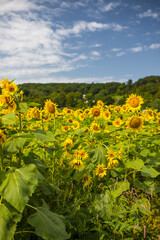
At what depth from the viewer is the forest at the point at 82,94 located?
1476cm

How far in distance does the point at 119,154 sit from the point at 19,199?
223 centimetres

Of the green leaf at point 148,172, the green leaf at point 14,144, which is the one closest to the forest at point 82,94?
the green leaf at point 14,144

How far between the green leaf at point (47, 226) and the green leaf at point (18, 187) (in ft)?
1.11

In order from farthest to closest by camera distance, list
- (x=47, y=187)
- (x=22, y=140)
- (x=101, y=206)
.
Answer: (x=101, y=206) < (x=47, y=187) < (x=22, y=140)

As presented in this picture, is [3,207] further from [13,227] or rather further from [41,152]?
[41,152]

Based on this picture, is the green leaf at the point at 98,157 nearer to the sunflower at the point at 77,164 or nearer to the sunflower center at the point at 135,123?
the sunflower at the point at 77,164

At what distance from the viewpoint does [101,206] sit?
2.54 metres

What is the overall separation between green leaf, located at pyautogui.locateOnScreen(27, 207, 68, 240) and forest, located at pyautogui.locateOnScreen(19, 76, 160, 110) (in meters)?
1.15

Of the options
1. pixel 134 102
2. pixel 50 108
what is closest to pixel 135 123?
pixel 134 102

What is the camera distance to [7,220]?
61.1 inches

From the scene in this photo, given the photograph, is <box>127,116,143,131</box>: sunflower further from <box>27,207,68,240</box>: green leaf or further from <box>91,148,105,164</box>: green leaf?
<box>27,207,68,240</box>: green leaf

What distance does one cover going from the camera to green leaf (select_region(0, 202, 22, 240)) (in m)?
1.49

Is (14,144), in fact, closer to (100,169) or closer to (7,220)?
(7,220)

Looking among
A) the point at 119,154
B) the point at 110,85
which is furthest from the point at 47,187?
the point at 110,85
